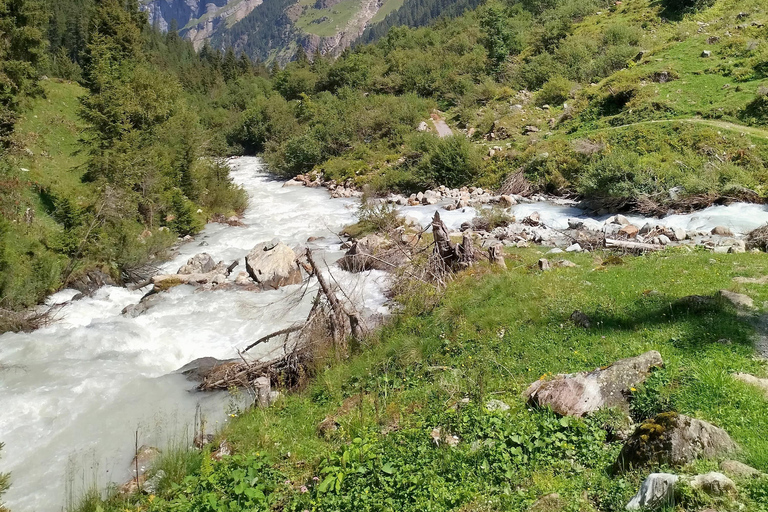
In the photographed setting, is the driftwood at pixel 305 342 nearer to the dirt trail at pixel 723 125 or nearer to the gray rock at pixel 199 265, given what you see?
the gray rock at pixel 199 265

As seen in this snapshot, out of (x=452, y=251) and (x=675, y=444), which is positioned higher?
(x=675, y=444)

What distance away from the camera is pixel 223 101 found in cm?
5897

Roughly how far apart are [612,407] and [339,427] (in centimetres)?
375

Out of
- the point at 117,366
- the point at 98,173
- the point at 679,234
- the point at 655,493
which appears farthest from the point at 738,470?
the point at 98,173

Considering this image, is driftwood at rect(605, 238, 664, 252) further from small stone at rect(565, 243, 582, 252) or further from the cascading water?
Result: the cascading water

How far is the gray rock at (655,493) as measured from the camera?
12.6 feet

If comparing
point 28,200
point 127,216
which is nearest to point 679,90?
point 127,216

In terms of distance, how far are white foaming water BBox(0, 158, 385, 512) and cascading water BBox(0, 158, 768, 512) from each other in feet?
0.08

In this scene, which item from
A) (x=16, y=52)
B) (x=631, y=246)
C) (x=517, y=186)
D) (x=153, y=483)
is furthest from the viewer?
(x=517, y=186)

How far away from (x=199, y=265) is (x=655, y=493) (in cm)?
1623

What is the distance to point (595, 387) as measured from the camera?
6.03 meters

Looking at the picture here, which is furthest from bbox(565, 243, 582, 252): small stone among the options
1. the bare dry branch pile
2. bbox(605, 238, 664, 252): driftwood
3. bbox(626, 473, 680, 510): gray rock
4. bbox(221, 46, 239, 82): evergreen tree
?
bbox(221, 46, 239, 82): evergreen tree

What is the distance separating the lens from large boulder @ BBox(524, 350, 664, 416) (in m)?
5.86

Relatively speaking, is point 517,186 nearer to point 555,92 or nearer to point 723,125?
point 723,125
